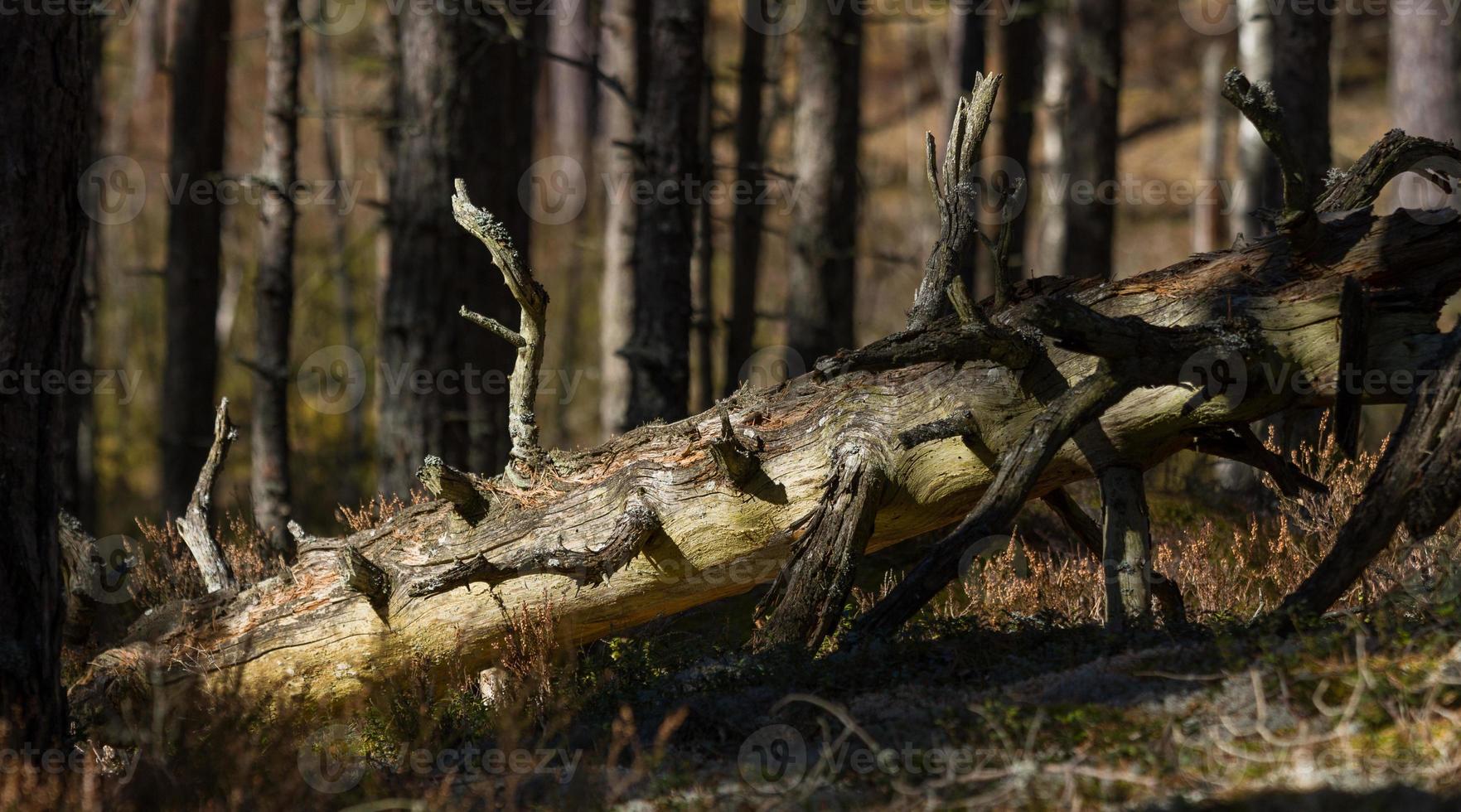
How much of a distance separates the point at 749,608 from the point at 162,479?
7.10m

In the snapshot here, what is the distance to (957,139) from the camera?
514cm

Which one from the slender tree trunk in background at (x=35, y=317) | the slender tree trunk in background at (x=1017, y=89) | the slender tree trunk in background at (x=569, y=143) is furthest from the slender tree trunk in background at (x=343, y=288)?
the slender tree trunk in background at (x=35, y=317)

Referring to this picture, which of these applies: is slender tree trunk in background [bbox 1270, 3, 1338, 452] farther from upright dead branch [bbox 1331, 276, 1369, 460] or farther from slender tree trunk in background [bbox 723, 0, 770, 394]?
slender tree trunk in background [bbox 723, 0, 770, 394]

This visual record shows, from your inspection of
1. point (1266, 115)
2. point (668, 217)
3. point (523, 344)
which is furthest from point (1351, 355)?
point (668, 217)

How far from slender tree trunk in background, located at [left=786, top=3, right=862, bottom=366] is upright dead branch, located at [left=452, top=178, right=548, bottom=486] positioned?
15.0 ft

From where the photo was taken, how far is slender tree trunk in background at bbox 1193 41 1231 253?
51.3 ft

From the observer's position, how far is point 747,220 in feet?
39.6

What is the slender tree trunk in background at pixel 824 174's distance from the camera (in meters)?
10.4

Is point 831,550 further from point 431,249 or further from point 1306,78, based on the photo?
point 1306,78

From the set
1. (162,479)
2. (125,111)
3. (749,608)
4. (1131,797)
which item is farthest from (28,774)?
(125,111)

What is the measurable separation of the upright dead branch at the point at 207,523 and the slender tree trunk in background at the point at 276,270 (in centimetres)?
295

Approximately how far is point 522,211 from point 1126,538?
7228 mm

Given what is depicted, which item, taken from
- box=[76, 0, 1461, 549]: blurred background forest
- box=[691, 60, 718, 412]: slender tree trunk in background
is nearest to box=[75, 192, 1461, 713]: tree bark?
box=[76, 0, 1461, 549]: blurred background forest

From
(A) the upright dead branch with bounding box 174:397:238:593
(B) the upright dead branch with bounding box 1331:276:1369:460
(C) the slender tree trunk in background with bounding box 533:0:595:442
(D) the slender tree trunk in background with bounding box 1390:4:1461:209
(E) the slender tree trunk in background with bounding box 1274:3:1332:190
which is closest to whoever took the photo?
(B) the upright dead branch with bounding box 1331:276:1369:460
